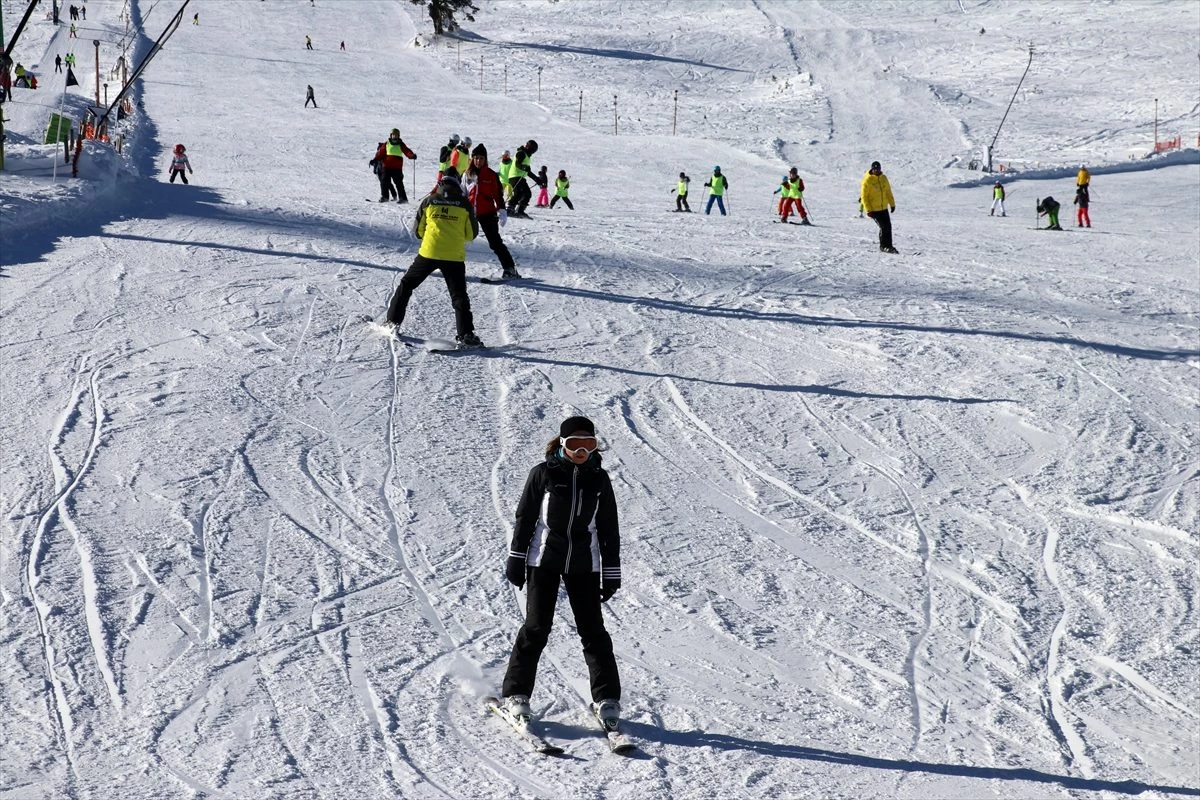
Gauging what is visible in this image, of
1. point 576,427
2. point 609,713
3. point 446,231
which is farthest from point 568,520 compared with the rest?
point 446,231

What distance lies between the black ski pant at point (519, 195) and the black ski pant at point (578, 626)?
15.3 metres

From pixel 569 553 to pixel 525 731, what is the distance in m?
0.78

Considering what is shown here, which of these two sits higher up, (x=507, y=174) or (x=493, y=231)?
(x=507, y=174)

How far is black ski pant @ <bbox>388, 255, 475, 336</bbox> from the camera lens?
1117cm

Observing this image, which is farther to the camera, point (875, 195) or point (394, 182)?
point (394, 182)

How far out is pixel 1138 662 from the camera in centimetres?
713

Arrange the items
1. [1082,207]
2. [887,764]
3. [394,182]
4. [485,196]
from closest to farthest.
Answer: [887,764]
[485,196]
[394,182]
[1082,207]

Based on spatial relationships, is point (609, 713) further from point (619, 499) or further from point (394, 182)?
point (394, 182)

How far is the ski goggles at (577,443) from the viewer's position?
514 centimetres

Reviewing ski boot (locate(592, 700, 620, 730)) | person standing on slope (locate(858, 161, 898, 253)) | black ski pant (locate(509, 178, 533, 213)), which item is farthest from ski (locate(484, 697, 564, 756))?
black ski pant (locate(509, 178, 533, 213))

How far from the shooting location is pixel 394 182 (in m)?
20.8

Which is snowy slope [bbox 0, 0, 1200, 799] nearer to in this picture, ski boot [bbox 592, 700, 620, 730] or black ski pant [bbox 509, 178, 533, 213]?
ski boot [bbox 592, 700, 620, 730]

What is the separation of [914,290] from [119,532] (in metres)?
11.3

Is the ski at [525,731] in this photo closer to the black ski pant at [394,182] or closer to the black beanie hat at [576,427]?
the black beanie hat at [576,427]
